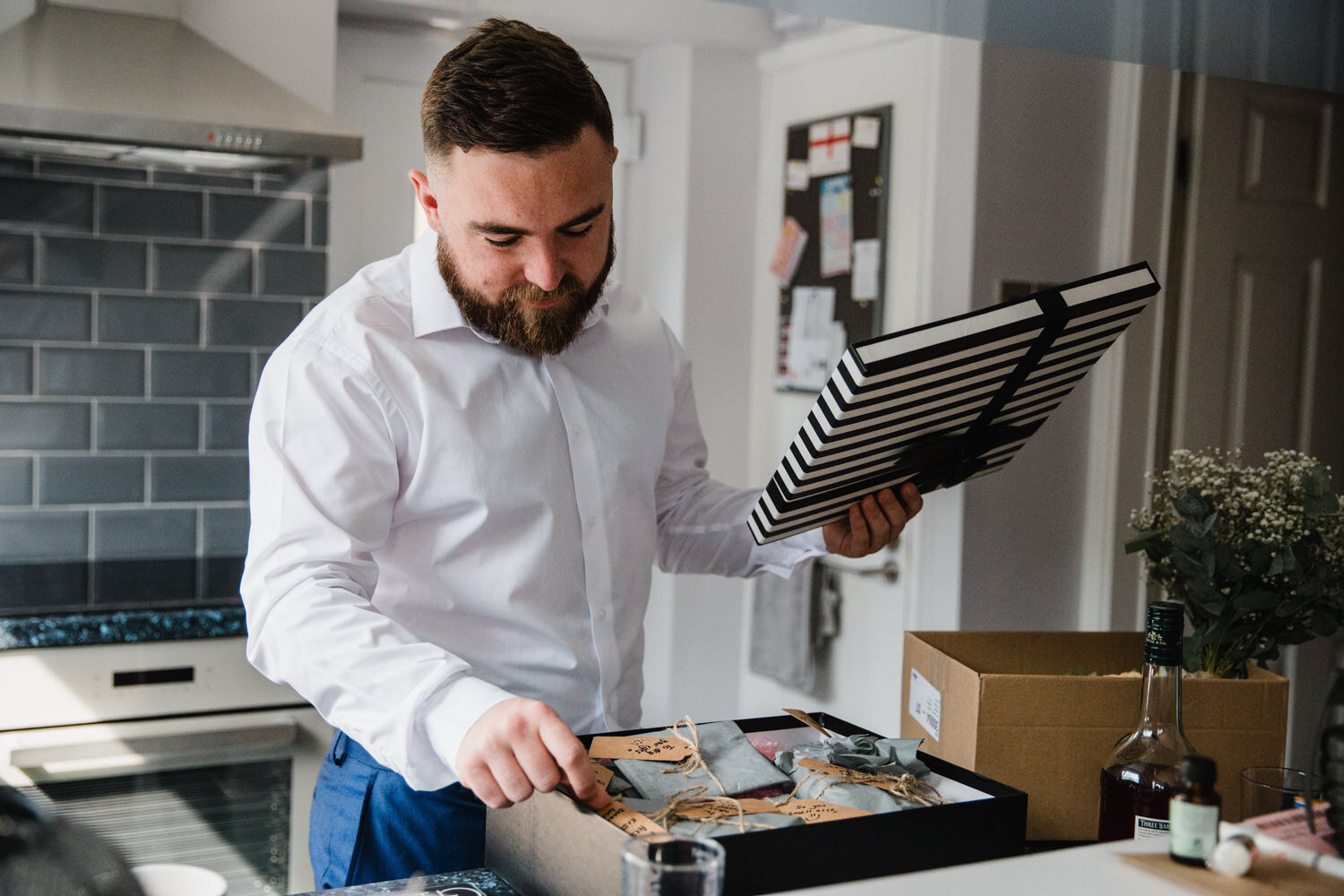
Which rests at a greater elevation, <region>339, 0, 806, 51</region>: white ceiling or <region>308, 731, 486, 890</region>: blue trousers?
<region>339, 0, 806, 51</region>: white ceiling

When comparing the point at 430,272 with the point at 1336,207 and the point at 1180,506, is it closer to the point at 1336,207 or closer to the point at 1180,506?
the point at 1180,506

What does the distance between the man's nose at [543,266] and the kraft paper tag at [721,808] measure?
0.54 m

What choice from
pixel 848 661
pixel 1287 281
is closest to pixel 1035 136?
pixel 1287 281

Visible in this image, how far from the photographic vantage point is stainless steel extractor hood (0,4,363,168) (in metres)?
2.09

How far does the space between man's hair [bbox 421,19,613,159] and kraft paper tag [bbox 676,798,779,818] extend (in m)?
0.62

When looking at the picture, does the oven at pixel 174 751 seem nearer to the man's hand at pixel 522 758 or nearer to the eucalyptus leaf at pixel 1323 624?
the man's hand at pixel 522 758

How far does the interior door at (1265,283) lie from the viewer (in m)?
2.48

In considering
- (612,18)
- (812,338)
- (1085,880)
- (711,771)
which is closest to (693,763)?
(711,771)

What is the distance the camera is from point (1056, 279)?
2457mm

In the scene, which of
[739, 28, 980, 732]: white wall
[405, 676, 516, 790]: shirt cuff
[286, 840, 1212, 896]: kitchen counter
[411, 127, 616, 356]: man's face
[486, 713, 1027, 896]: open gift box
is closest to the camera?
[286, 840, 1212, 896]: kitchen counter

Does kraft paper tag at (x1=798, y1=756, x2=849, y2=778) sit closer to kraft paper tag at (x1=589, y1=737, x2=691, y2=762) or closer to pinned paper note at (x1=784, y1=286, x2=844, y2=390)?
kraft paper tag at (x1=589, y1=737, x2=691, y2=762)

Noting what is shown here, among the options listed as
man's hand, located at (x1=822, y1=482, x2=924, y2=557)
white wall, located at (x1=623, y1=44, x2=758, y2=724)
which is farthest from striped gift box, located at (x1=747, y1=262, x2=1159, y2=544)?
white wall, located at (x1=623, y1=44, x2=758, y2=724)

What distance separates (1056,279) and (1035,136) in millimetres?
297

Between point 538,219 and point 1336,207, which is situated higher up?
point 1336,207
